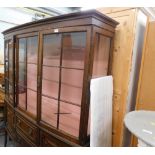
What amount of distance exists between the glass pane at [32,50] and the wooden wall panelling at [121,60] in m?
0.96

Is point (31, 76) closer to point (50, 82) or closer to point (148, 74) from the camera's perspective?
point (50, 82)

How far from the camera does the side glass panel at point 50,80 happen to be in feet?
5.58

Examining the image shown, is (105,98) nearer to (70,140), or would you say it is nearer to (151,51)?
(70,140)

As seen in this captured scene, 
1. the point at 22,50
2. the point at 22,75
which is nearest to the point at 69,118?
the point at 22,75

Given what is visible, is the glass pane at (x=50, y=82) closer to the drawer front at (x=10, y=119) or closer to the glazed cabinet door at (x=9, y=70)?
the glazed cabinet door at (x=9, y=70)

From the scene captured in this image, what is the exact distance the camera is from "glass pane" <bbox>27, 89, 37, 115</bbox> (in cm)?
203

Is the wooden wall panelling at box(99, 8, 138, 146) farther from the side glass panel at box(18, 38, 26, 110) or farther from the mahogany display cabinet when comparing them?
the side glass panel at box(18, 38, 26, 110)

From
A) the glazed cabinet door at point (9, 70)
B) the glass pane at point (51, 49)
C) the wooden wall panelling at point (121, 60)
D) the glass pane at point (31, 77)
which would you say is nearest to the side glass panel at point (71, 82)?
the glass pane at point (51, 49)

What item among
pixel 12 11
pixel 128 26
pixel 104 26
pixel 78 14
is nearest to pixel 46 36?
pixel 78 14

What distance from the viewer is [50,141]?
1.69 meters

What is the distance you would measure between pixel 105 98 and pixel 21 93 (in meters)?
1.31

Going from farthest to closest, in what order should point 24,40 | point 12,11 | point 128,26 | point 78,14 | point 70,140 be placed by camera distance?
point 12,11
point 24,40
point 128,26
point 70,140
point 78,14
